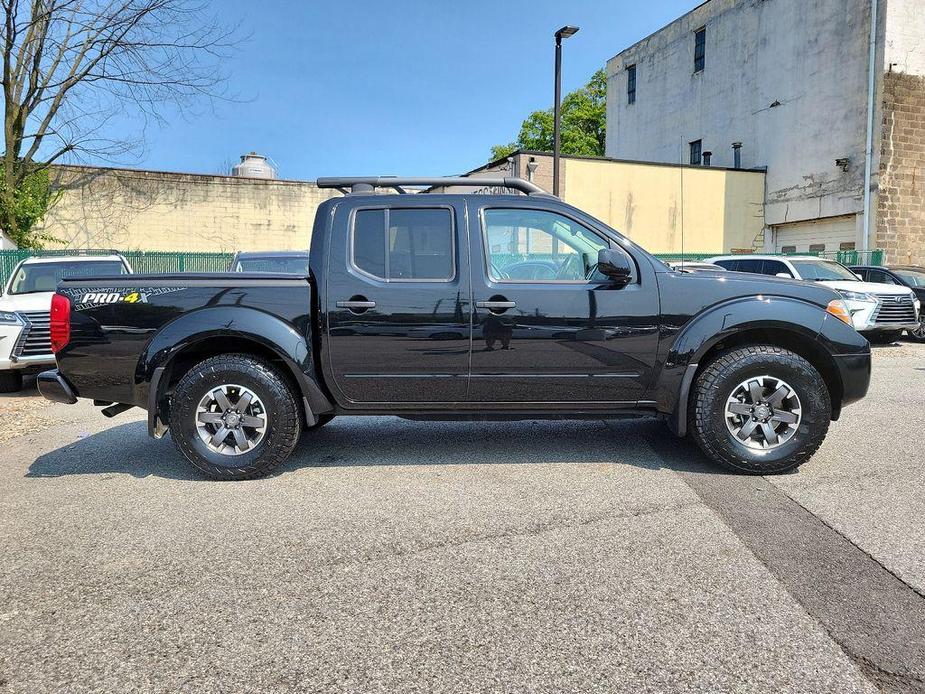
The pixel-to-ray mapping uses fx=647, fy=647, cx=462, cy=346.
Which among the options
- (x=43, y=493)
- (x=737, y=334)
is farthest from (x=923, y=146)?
(x=43, y=493)

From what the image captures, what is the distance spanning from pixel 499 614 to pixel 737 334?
2799 mm

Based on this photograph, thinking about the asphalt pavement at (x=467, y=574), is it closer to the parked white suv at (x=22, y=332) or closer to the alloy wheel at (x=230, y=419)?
the alloy wheel at (x=230, y=419)

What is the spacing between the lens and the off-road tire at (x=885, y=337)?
12395 mm

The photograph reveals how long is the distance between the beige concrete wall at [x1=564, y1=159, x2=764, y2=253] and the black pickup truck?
61.1 feet

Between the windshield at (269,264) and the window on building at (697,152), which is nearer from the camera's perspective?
the windshield at (269,264)

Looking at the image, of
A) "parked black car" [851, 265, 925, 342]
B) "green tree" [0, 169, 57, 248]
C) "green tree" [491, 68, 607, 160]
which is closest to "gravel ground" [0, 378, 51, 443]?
"parked black car" [851, 265, 925, 342]

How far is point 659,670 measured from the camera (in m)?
2.23

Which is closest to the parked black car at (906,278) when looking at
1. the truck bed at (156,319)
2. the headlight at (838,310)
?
the headlight at (838,310)

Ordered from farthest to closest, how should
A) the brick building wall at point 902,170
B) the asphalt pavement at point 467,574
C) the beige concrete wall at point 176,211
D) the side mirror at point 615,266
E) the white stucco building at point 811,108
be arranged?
the beige concrete wall at point 176,211, the white stucco building at point 811,108, the brick building wall at point 902,170, the side mirror at point 615,266, the asphalt pavement at point 467,574

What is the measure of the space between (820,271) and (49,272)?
44.0ft

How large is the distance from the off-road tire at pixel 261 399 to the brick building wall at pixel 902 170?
75.6ft

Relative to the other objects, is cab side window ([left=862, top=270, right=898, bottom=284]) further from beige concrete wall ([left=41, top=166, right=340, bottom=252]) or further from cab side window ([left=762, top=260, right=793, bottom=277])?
beige concrete wall ([left=41, top=166, right=340, bottom=252])

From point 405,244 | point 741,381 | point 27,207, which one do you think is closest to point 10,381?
point 405,244

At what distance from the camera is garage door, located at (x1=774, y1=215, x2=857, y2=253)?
22.7 metres
